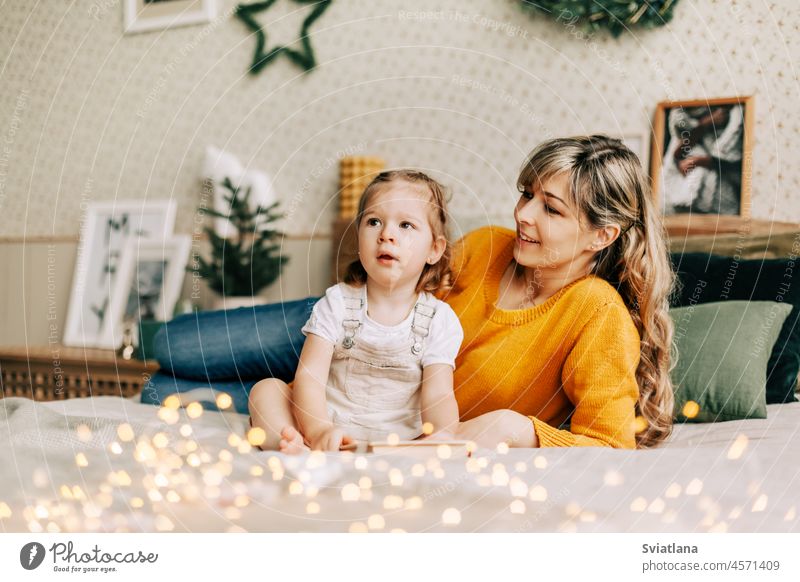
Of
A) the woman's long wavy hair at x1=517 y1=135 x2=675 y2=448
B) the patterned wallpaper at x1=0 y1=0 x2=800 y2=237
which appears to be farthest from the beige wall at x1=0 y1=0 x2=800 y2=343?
the woman's long wavy hair at x1=517 y1=135 x2=675 y2=448

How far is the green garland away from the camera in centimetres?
151

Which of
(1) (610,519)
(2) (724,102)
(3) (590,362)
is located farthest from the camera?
(2) (724,102)

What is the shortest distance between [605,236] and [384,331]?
0.32 meters

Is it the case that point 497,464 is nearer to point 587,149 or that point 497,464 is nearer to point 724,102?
point 587,149

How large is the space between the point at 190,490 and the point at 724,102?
131 centimetres

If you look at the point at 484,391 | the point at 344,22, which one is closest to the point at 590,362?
the point at 484,391

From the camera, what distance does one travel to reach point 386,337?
0.95 m

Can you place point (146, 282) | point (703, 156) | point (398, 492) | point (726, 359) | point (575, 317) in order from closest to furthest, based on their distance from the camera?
point (398, 492) < point (575, 317) < point (726, 359) < point (703, 156) < point (146, 282)

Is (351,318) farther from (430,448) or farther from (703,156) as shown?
(703,156)

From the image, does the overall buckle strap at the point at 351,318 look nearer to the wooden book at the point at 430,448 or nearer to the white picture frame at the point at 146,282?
the wooden book at the point at 430,448

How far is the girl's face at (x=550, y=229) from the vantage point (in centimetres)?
91

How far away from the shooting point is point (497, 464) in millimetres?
734

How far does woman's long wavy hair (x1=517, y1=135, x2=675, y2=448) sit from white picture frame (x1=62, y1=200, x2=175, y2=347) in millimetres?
1438

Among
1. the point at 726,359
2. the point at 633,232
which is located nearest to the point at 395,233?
the point at 633,232
